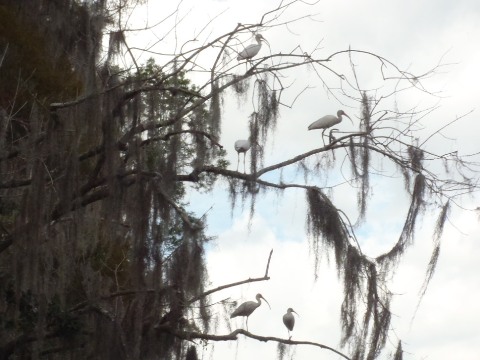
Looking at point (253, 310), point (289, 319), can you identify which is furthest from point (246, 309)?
point (289, 319)

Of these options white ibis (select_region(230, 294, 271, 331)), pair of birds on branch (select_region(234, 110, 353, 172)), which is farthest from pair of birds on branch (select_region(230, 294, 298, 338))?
pair of birds on branch (select_region(234, 110, 353, 172))

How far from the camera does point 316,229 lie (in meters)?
8.60

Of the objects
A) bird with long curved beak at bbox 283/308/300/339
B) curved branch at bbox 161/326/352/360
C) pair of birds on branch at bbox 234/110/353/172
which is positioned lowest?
curved branch at bbox 161/326/352/360

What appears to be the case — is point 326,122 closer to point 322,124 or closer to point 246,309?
point 322,124

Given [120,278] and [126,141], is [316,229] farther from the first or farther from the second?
[120,278]

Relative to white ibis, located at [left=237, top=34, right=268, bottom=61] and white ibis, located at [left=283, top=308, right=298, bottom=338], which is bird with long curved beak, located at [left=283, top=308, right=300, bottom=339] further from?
white ibis, located at [left=237, top=34, right=268, bottom=61]

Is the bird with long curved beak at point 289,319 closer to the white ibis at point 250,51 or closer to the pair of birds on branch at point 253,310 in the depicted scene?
the pair of birds on branch at point 253,310

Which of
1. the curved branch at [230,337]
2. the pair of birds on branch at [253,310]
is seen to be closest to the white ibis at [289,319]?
the pair of birds on branch at [253,310]

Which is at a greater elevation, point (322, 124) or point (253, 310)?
point (322, 124)

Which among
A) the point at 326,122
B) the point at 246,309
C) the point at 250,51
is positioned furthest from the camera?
the point at 246,309

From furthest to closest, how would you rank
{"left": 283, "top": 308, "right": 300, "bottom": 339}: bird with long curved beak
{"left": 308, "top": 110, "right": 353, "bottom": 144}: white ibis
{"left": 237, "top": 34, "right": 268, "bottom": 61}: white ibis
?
{"left": 283, "top": 308, "right": 300, "bottom": 339}: bird with long curved beak, {"left": 308, "top": 110, "right": 353, "bottom": 144}: white ibis, {"left": 237, "top": 34, "right": 268, "bottom": 61}: white ibis

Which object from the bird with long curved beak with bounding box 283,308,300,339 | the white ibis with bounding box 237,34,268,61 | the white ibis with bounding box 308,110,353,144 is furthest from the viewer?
the bird with long curved beak with bounding box 283,308,300,339

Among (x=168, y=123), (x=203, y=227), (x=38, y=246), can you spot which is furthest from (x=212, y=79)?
(x=38, y=246)

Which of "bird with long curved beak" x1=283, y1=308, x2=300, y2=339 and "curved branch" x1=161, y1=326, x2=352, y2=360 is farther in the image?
"bird with long curved beak" x1=283, y1=308, x2=300, y2=339
